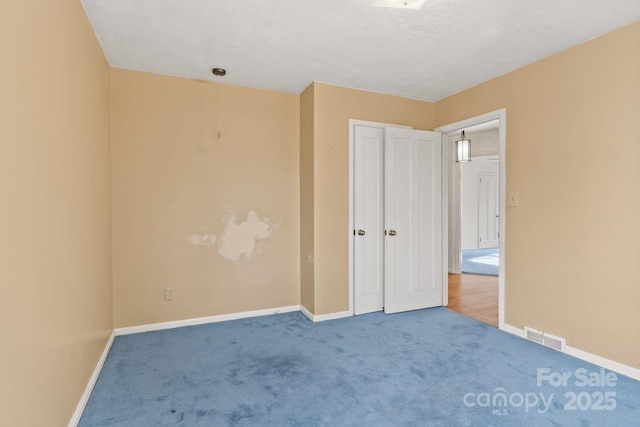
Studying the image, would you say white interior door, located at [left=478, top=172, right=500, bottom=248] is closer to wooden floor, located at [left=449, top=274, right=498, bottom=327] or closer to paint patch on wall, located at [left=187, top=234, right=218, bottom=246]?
wooden floor, located at [left=449, top=274, right=498, bottom=327]

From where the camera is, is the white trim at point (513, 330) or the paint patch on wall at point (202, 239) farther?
the paint patch on wall at point (202, 239)

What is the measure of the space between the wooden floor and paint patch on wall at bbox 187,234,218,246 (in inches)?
117

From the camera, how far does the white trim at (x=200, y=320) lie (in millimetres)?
3256

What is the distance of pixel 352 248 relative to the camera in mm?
3799

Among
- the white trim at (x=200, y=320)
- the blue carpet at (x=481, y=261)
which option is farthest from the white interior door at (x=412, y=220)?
the blue carpet at (x=481, y=261)

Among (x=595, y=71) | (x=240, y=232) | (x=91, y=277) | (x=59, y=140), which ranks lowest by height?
(x=91, y=277)

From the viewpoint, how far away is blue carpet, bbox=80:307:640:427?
1967 millimetres

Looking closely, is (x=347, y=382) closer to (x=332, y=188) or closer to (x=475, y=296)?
(x=332, y=188)

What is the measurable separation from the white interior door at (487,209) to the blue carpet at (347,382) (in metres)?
6.38

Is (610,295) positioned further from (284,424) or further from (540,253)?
(284,424)

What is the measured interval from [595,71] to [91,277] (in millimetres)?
4132

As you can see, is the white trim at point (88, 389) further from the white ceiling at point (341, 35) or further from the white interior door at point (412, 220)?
the white interior door at point (412, 220)

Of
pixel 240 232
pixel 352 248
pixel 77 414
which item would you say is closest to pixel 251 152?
pixel 240 232

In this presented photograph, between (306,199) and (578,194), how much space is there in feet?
8.26
